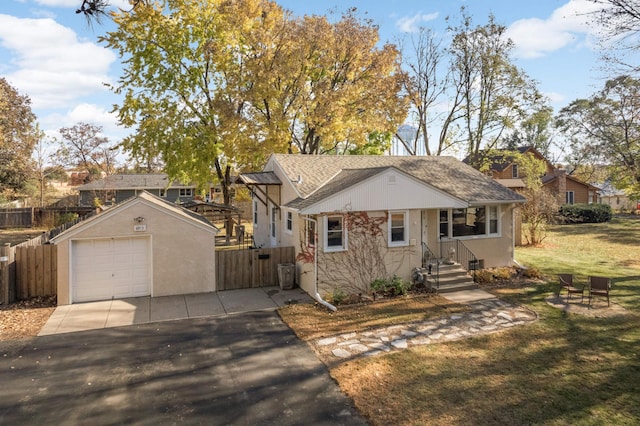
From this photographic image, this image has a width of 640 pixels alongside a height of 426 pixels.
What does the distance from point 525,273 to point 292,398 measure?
12673 millimetres

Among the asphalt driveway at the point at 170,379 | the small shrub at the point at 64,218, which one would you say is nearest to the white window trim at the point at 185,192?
the small shrub at the point at 64,218

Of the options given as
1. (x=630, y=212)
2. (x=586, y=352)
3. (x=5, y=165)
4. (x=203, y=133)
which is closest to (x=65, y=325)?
(x=586, y=352)

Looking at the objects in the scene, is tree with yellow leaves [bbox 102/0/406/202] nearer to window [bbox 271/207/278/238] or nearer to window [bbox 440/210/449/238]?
window [bbox 271/207/278/238]

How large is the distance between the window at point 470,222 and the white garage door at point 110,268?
1162 centimetres

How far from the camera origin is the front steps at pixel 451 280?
1380 cm

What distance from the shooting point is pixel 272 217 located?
1847cm

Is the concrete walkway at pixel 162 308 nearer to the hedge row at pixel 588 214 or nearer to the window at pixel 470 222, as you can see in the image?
the window at pixel 470 222

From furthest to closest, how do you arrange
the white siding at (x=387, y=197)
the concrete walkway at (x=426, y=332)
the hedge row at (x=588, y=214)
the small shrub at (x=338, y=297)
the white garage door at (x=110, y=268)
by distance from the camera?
the hedge row at (x=588, y=214) → the white siding at (x=387, y=197) → the white garage door at (x=110, y=268) → the small shrub at (x=338, y=297) → the concrete walkway at (x=426, y=332)

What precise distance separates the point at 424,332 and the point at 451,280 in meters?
4.61

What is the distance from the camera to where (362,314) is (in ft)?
37.7

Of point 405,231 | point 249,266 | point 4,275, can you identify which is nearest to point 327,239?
point 405,231

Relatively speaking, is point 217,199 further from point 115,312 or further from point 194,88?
point 115,312

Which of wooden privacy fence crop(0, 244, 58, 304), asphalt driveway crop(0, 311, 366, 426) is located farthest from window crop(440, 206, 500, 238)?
wooden privacy fence crop(0, 244, 58, 304)

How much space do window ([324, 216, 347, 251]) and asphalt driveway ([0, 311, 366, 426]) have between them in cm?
383
